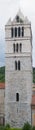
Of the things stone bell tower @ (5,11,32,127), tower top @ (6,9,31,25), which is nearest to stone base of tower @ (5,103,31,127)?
stone bell tower @ (5,11,32,127)

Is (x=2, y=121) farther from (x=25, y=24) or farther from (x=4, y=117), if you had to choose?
(x=25, y=24)

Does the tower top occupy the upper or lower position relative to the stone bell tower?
upper

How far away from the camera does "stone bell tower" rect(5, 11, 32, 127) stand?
2557 inches

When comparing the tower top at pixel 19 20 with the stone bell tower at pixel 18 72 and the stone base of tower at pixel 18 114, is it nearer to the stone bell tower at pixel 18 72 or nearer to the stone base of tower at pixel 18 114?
the stone bell tower at pixel 18 72

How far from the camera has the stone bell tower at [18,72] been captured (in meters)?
64.9

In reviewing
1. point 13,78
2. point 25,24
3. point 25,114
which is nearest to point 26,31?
point 25,24

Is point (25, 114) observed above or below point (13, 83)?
below

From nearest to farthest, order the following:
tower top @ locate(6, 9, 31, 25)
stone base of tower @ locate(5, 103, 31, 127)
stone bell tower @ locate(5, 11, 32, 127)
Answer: stone base of tower @ locate(5, 103, 31, 127)
stone bell tower @ locate(5, 11, 32, 127)
tower top @ locate(6, 9, 31, 25)

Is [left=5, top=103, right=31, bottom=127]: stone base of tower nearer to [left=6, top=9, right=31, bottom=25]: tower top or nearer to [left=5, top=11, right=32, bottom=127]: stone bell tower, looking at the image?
[left=5, top=11, right=32, bottom=127]: stone bell tower

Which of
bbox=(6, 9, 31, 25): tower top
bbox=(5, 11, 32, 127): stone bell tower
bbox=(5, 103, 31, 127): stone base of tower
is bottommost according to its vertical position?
bbox=(5, 103, 31, 127): stone base of tower

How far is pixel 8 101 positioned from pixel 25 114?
10.1 ft

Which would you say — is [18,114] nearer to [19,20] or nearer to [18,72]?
[18,72]

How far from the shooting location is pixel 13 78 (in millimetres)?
65375

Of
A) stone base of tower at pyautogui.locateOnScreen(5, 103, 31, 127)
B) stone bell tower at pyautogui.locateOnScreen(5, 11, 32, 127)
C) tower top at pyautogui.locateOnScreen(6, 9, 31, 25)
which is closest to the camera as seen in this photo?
stone base of tower at pyautogui.locateOnScreen(5, 103, 31, 127)
